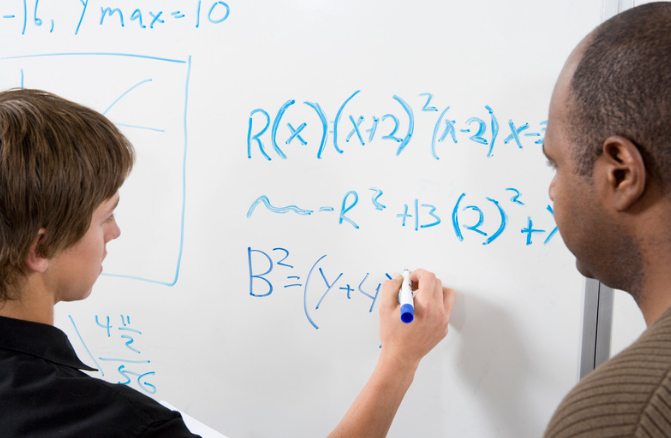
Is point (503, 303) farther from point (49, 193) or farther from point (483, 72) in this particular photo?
point (49, 193)

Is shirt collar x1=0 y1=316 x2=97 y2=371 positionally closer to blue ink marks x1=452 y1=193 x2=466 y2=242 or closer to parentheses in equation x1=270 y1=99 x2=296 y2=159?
parentheses in equation x1=270 y1=99 x2=296 y2=159

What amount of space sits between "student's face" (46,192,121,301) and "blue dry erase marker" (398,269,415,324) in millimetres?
393

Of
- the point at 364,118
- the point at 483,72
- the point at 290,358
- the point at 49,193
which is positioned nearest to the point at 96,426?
the point at 49,193

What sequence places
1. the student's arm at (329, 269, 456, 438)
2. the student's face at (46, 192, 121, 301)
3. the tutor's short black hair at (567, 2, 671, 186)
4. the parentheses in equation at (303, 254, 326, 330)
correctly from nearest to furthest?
the tutor's short black hair at (567, 2, 671, 186)
the student's face at (46, 192, 121, 301)
the student's arm at (329, 269, 456, 438)
the parentheses in equation at (303, 254, 326, 330)

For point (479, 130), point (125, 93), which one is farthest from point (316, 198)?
point (125, 93)

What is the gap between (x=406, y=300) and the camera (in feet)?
2.33

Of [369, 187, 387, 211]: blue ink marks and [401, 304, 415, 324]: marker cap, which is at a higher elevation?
[369, 187, 387, 211]: blue ink marks

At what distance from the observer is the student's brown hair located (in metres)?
0.53

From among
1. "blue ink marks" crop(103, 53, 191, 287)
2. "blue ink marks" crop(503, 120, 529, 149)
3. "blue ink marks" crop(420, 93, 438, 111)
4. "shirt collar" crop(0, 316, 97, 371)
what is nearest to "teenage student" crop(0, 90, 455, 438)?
"shirt collar" crop(0, 316, 97, 371)

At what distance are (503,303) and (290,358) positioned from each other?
0.35 meters

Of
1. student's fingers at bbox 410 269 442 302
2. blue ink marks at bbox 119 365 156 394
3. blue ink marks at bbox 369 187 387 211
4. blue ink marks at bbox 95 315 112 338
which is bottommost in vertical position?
blue ink marks at bbox 119 365 156 394

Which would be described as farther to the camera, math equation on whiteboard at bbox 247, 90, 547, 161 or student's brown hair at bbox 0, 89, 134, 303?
math equation on whiteboard at bbox 247, 90, 547, 161

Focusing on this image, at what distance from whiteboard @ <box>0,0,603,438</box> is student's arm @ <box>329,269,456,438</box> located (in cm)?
3

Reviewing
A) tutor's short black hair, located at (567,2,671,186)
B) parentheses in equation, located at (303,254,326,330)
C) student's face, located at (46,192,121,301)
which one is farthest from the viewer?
parentheses in equation, located at (303,254,326,330)
